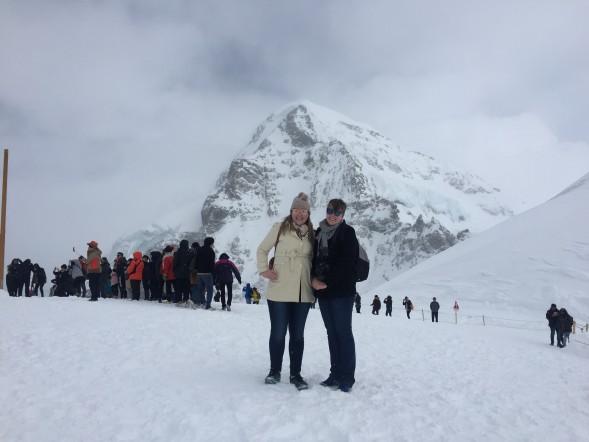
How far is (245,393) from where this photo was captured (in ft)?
16.1

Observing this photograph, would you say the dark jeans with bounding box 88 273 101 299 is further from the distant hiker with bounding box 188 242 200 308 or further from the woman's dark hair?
the woman's dark hair

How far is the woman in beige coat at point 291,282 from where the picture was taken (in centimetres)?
532

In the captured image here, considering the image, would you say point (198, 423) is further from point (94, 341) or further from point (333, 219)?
point (94, 341)

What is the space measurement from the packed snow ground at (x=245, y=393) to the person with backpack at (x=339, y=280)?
1.10 ft

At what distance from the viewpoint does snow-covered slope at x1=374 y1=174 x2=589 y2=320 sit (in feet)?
124

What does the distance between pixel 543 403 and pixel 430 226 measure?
194774mm

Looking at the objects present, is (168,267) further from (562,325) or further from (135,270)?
(562,325)

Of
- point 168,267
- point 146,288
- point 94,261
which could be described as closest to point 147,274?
point 146,288

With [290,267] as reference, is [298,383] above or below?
below

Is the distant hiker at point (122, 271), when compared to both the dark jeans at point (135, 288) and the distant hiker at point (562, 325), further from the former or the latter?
the distant hiker at point (562, 325)

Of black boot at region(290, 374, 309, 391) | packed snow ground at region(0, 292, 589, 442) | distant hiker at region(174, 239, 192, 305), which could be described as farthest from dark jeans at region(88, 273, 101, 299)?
black boot at region(290, 374, 309, 391)

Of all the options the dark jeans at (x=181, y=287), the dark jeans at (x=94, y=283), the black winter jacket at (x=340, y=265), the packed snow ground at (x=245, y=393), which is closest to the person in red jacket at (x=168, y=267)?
the dark jeans at (x=181, y=287)

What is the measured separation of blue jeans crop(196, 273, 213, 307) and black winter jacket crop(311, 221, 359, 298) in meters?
9.52

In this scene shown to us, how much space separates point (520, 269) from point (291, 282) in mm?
43580
